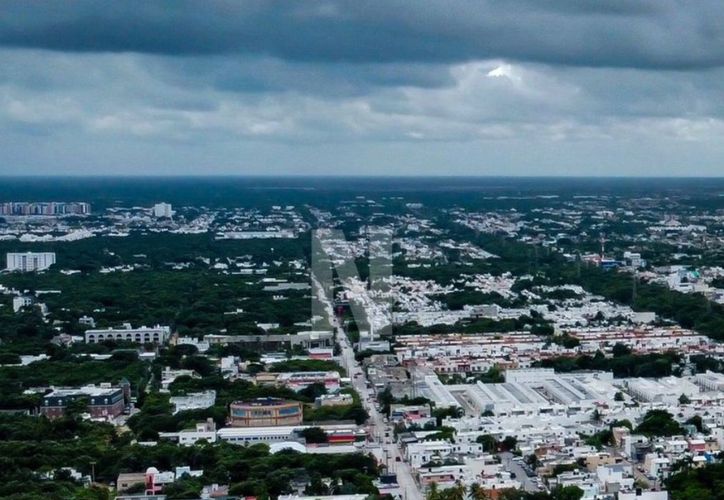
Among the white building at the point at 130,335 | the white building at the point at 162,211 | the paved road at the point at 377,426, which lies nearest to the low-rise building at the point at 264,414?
the paved road at the point at 377,426

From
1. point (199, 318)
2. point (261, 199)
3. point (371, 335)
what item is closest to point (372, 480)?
point (371, 335)

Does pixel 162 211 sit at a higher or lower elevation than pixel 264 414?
higher

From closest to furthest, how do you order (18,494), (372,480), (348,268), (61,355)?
(18,494)
(372,480)
(61,355)
(348,268)

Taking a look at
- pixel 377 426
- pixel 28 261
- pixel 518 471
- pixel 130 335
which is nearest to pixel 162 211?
pixel 28 261

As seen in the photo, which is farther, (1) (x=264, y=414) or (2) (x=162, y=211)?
(2) (x=162, y=211)

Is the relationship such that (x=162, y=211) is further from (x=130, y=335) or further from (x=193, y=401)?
(x=193, y=401)

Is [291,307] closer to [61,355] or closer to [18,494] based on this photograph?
[61,355]

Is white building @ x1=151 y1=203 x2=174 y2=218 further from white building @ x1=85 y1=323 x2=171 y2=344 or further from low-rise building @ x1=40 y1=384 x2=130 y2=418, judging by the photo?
low-rise building @ x1=40 y1=384 x2=130 y2=418

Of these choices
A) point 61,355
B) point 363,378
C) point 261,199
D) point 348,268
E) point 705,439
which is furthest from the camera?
point 261,199

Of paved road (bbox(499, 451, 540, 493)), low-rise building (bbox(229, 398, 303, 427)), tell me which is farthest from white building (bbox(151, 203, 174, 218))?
paved road (bbox(499, 451, 540, 493))
